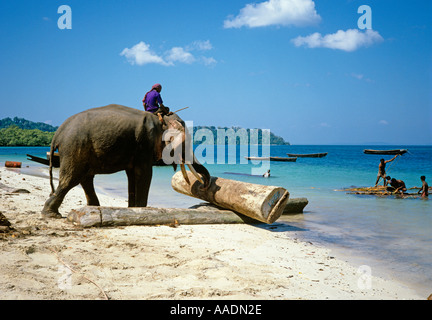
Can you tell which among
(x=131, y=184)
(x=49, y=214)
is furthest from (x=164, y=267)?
(x=131, y=184)

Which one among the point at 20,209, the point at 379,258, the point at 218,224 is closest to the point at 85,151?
the point at 20,209

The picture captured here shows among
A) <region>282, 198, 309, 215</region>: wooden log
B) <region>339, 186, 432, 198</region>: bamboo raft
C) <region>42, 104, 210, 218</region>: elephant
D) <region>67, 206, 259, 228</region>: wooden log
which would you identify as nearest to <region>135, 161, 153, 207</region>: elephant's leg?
<region>42, 104, 210, 218</region>: elephant

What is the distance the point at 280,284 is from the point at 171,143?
4.39 metres

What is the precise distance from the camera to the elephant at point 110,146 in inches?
276

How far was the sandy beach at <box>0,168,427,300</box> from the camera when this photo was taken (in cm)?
386

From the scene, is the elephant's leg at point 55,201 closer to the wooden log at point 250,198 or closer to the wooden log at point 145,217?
the wooden log at point 145,217

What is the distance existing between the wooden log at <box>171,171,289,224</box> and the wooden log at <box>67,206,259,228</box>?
13.9 inches

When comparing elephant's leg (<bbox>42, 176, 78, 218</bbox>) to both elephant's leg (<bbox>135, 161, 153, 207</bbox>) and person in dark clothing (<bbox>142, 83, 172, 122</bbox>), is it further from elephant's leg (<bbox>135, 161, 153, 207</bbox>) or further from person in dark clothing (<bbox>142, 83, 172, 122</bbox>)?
person in dark clothing (<bbox>142, 83, 172, 122</bbox>)

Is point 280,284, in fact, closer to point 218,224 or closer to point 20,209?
point 218,224

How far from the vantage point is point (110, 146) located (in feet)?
23.4

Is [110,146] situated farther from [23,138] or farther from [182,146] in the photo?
[23,138]

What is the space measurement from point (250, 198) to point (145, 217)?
218 cm

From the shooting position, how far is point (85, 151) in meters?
7.03

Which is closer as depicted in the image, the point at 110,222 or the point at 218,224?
the point at 110,222
